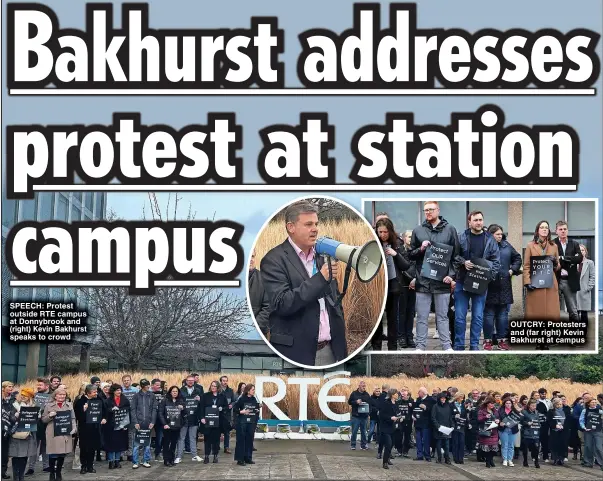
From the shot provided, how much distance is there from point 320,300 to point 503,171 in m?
3.38

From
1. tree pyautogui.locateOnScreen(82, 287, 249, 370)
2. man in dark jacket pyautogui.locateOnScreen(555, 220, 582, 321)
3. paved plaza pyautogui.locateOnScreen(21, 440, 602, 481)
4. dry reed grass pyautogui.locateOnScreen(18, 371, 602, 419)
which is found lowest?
paved plaza pyautogui.locateOnScreen(21, 440, 602, 481)

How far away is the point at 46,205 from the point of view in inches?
527

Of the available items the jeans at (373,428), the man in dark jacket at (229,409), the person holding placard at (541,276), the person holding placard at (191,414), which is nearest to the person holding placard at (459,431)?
the jeans at (373,428)

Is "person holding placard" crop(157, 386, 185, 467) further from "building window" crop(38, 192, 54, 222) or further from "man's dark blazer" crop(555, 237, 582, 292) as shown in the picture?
"man's dark blazer" crop(555, 237, 582, 292)

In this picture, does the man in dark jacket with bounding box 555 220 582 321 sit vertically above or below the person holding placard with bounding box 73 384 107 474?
above

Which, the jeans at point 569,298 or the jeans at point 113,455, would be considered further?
the jeans at point 569,298

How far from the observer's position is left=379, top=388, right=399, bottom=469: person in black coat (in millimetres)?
13492

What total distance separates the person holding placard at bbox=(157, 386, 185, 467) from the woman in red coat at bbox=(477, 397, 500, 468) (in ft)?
15.2

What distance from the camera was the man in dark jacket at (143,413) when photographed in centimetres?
1351

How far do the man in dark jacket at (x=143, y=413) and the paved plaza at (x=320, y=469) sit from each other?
0.18 meters

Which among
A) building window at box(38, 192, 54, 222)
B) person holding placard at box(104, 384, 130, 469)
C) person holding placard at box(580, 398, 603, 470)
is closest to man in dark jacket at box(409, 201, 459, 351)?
person holding placard at box(580, 398, 603, 470)

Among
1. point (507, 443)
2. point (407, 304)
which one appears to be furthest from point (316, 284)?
point (507, 443)

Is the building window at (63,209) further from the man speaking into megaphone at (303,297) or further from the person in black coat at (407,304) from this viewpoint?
the person in black coat at (407,304)

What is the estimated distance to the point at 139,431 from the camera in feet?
44.2
